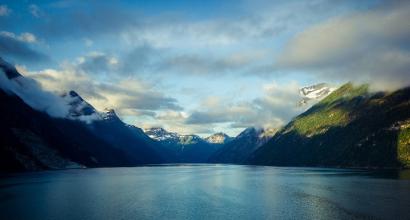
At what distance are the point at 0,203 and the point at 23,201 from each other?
6.77 m

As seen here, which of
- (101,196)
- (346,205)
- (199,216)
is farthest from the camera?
(101,196)

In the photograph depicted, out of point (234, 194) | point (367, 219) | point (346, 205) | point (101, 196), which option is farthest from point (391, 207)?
point (101, 196)

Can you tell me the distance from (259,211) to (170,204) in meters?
28.2

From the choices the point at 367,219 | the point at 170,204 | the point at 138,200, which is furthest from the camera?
the point at 138,200

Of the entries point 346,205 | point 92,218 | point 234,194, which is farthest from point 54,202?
point 346,205

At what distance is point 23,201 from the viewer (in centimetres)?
12319

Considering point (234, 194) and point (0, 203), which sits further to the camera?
point (234, 194)

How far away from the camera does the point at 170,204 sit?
398 ft

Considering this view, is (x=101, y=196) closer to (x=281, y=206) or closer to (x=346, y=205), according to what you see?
(x=281, y=206)

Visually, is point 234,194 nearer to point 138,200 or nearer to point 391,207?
point 138,200

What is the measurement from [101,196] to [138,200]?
670 inches

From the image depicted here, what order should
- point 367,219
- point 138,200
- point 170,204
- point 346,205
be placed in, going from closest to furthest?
point 367,219, point 346,205, point 170,204, point 138,200

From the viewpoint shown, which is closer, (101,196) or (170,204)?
(170,204)

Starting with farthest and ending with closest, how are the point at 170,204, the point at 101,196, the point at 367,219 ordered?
the point at 101,196, the point at 170,204, the point at 367,219
